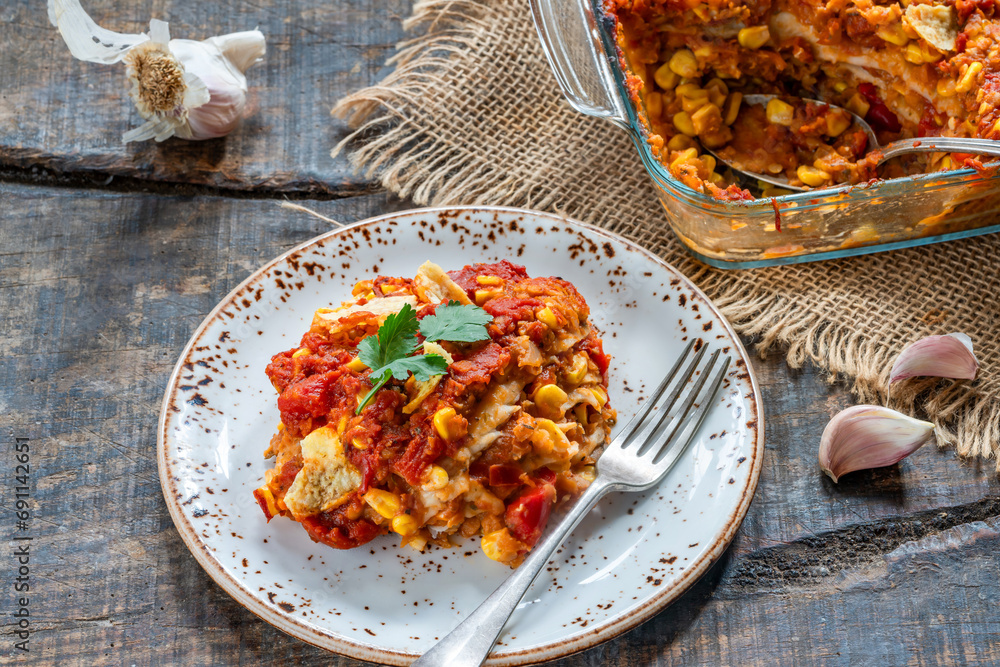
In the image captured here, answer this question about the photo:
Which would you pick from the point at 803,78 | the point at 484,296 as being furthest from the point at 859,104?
the point at 484,296

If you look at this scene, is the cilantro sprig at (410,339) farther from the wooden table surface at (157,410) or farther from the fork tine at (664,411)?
the wooden table surface at (157,410)

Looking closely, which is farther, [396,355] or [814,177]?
[814,177]

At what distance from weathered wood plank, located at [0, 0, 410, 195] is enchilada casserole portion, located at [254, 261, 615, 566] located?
1.30 meters

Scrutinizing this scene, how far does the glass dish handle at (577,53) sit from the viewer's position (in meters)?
3.13

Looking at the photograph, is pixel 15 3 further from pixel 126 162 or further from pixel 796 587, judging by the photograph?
pixel 796 587

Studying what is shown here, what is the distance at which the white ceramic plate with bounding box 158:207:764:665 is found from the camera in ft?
7.43

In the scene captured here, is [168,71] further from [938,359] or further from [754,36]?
[938,359]

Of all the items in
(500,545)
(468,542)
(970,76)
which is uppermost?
(970,76)

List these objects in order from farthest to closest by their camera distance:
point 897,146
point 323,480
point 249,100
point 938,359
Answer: point 249,100 < point 897,146 < point 938,359 < point 323,480

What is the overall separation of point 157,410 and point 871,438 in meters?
2.41

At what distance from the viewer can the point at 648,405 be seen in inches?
102

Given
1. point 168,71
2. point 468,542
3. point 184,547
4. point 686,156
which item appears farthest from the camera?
point 168,71

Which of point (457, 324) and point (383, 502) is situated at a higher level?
point (457, 324)

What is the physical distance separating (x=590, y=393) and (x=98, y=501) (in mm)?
1672
